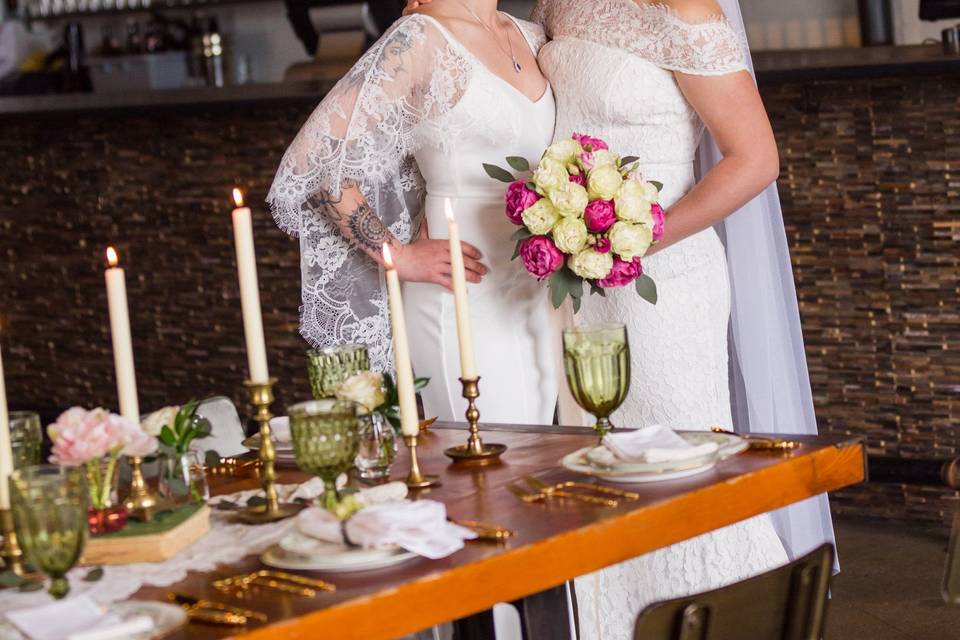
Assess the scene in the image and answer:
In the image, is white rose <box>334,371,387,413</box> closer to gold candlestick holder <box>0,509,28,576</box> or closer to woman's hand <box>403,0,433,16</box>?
gold candlestick holder <box>0,509,28,576</box>

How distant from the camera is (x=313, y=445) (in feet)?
6.60

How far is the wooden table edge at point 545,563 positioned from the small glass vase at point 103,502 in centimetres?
48

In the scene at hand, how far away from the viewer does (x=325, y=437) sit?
6.60ft

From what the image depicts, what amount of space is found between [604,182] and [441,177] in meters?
0.60

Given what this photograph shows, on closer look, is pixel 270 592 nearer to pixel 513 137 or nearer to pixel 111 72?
pixel 513 137

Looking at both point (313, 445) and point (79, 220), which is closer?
point (313, 445)

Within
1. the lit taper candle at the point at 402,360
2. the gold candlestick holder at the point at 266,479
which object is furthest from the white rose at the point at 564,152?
the gold candlestick holder at the point at 266,479

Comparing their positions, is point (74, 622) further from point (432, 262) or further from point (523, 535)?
point (432, 262)

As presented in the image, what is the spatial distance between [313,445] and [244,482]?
1.79 feet

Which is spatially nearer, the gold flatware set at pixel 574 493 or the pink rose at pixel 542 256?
the gold flatware set at pixel 574 493

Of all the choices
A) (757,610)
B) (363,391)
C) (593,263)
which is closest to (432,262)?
(593,263)

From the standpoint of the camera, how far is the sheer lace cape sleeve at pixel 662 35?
3.14m

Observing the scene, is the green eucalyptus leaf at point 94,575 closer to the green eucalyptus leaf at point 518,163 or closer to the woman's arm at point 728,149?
the green eucalyptus leaf at point 518,163

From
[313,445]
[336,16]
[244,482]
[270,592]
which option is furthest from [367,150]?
[336,16]
